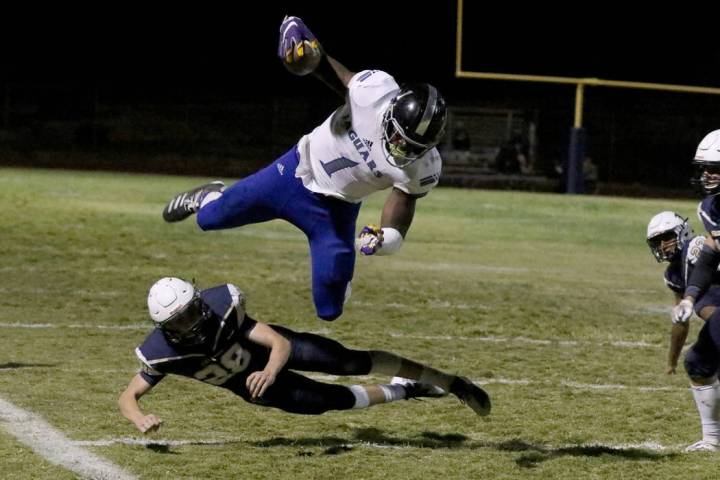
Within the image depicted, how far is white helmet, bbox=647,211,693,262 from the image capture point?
7438 millimetres

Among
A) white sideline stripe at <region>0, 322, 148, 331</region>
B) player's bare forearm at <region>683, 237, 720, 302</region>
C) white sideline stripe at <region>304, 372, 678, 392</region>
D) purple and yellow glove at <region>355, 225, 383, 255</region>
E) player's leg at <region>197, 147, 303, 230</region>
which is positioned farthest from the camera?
white sideline stripe at <region>0, 322, 148, 331</region>

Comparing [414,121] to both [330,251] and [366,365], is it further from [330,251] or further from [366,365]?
[366,365]

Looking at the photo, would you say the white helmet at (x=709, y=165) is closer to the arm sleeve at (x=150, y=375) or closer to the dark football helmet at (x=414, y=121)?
the dark football helmet at (x=414, y=121)

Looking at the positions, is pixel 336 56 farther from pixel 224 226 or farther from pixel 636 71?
pixel 224 226

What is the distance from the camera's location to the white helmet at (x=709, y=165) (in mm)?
6059

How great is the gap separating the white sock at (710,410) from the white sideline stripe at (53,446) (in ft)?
8.69

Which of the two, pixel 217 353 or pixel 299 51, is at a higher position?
pixel 299 51

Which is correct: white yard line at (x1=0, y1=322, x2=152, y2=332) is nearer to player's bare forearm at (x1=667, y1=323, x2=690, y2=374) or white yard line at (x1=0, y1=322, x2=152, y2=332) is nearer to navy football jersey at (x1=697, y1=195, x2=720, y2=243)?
player's bare forearm at (x1=667, y1=323, x2=690, y2=374)

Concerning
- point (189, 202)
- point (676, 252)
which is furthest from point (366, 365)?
point (676, 252)

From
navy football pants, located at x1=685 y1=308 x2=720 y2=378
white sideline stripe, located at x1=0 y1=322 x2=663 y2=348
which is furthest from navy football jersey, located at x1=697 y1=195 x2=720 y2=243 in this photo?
white sideline stripe, located at x1=0 y1=322 x2=663 y2=348

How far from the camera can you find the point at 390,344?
8938 millimetres

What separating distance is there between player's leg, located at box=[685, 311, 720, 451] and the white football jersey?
144cm

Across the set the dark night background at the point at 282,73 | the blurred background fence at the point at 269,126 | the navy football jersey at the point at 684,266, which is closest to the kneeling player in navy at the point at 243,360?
the navy football jersey at the point at 684,266

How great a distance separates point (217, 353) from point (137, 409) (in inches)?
16.9
